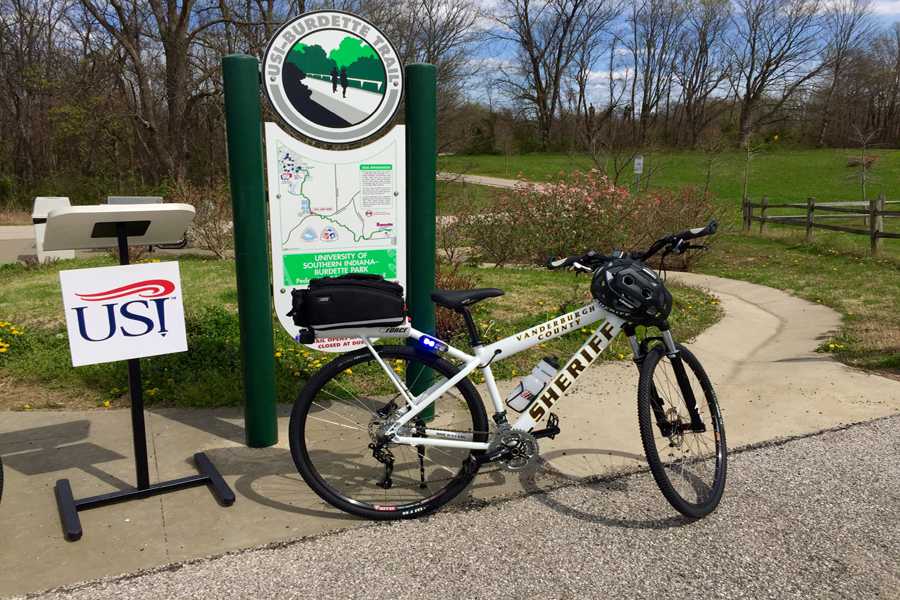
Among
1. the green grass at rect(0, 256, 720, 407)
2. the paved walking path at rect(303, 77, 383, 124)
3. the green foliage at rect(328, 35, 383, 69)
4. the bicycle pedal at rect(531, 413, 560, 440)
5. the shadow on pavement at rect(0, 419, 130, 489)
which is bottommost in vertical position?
the shadow on pavement at rect(0, 419, 130, 489)

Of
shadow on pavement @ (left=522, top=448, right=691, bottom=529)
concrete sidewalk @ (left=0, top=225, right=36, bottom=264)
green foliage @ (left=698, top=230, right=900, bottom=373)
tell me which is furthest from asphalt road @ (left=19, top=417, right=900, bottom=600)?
concrete sidewalk @ (left=0, top=225, right=36, bottom=264)

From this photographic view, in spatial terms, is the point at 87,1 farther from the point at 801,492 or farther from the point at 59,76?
the point at 801,492

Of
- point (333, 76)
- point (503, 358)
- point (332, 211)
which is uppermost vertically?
point (333, 76)

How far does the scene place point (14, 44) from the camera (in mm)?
29062

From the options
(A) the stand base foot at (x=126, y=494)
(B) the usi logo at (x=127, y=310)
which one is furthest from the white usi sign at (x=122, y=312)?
(A) the stand base foot at (x=126, y=494)

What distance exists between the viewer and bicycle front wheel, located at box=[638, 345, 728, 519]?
3.08 meters

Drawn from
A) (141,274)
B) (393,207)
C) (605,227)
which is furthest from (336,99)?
(605,227)

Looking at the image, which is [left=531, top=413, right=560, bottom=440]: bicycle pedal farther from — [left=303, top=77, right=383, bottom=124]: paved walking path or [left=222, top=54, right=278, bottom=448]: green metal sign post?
[left=303, top=77, right=383, bottom=124]: paved walking path

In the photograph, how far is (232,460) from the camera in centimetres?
374

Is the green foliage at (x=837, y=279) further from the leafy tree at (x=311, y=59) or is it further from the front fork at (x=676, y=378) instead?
the leafy tree at (x=311, y=59)

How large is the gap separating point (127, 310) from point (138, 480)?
0.83 meters

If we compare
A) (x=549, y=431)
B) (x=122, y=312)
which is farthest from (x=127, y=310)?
(x=549, y=431)

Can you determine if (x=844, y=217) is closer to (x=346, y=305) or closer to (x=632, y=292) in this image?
(x=632, y=292)

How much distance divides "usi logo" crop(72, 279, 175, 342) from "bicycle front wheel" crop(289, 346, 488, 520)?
803 mm
